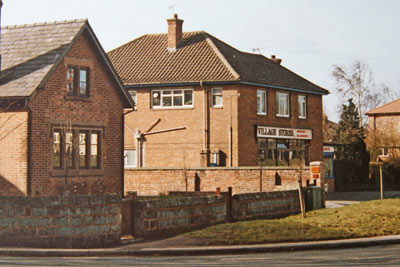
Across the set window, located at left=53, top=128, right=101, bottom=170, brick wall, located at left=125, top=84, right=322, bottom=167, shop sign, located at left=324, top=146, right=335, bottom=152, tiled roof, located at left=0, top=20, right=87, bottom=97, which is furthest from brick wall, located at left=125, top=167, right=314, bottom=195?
shop sign, located at left=324, top=146, right=335, bottom=152

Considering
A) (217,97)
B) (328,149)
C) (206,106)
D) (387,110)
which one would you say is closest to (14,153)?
(206,106)

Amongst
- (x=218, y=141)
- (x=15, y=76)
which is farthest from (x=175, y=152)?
(x=15, y=76)

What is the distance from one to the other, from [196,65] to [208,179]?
11.1m

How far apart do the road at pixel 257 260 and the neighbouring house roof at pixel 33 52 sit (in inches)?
487

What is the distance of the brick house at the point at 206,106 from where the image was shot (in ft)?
140

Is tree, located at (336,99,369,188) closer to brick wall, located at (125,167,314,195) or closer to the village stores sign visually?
the village stores sign

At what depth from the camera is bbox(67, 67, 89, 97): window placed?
2828cm

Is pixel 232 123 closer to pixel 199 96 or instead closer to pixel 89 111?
pixel 199 96

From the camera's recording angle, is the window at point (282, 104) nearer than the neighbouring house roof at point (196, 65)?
No

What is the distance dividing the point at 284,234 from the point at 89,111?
13032mm

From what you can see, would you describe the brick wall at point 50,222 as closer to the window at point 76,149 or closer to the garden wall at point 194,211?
the garden wall at point 194,211

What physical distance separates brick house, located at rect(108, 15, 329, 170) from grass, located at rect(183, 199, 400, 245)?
1904 cm

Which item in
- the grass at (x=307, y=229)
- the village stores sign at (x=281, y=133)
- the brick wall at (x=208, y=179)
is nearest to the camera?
the grass at (x=307, y=229)

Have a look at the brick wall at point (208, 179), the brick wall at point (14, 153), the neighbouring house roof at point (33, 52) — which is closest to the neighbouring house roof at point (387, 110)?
the brick wall at point (208, 179)
